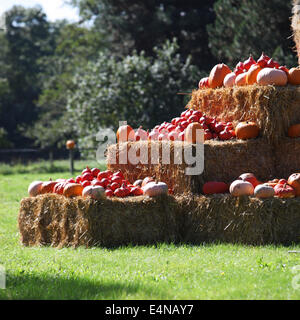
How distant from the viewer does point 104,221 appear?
6160mm

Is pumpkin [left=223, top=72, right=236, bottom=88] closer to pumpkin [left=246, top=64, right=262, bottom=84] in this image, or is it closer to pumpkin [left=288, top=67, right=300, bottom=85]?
pumpkin [left=246, top=64, right=262, bottom=84]

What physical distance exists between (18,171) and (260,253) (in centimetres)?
1717

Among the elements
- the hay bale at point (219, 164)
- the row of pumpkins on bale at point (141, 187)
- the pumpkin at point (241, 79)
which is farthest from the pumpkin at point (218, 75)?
the row of pumpkins on bale at point (141, 187)

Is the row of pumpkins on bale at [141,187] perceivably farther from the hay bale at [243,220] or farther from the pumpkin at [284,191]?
the hay bale at [243,220]

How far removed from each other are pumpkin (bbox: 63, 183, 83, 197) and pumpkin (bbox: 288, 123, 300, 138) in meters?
2.76

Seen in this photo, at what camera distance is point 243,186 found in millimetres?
6199

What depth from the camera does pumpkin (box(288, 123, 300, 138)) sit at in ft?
22.6

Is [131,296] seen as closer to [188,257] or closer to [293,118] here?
[188,257]

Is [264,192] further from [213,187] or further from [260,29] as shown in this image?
[260,29]

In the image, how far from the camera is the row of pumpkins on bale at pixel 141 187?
20.2 feet

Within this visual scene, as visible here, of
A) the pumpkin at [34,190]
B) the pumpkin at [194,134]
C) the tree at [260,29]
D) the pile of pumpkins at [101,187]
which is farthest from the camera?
the tree at [260,29]

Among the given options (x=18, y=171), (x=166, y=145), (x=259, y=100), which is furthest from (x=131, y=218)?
(x=18, y=171)

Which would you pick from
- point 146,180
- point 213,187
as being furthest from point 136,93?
point 213,187

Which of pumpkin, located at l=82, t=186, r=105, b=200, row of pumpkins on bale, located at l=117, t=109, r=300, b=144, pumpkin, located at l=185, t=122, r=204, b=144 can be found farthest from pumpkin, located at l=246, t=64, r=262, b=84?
pumpkin, located at l=82, t=186, r=105, b=200
